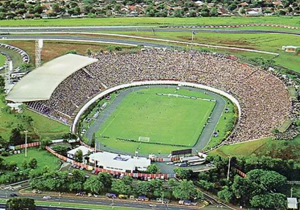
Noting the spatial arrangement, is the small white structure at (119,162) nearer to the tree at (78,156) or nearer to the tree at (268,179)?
the tree at (78,156)

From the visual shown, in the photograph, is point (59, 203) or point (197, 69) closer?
point (59, 203)

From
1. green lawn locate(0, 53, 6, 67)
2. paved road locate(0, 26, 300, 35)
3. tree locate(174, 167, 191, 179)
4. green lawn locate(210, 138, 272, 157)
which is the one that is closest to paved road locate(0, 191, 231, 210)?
tree locate(174, 167, 191, 179)

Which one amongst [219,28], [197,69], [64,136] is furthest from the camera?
[219,28]

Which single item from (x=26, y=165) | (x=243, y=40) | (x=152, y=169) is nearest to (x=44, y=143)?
(x=26, y=165)

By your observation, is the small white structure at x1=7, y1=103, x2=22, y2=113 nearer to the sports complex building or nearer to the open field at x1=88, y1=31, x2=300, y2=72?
the sports complex building

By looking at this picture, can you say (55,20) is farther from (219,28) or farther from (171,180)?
(171,180)

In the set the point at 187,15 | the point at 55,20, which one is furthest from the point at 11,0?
the point at 187,15

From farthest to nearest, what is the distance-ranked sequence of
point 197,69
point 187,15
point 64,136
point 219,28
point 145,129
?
point 187,15 < point 219,28 < point 197,69 < point 145,129 < point 64,136
